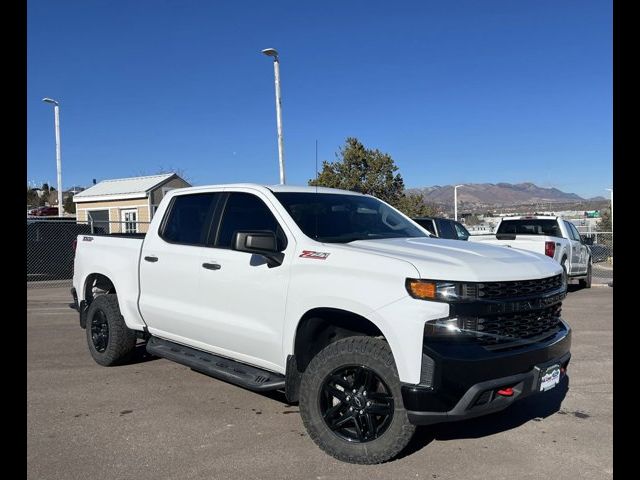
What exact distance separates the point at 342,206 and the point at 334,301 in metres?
1.40

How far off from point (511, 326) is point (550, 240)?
838cm

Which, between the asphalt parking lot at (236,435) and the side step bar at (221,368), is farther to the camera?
the side step bar at (221,368)

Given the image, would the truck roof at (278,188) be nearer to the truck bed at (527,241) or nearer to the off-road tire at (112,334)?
the off-road tire at (112,334)

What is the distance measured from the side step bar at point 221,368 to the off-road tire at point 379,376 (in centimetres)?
37

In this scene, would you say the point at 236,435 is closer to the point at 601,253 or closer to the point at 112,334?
the point at 112,334

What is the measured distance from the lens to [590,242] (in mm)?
12242

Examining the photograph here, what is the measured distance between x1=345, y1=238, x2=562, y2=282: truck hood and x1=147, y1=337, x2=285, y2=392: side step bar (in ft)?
4.09

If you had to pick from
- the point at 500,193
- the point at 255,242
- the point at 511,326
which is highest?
the point at 500,193

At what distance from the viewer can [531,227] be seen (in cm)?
1359

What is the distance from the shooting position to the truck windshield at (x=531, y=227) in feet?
43.1

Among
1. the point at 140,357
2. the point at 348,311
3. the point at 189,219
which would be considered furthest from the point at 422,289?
the point at 140,357

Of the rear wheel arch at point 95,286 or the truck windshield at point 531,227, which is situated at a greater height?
the truck windshield at point 531,227

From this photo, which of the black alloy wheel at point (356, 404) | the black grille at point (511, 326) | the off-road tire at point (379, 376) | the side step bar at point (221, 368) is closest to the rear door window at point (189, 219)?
the side step bar at point (221, 368)
